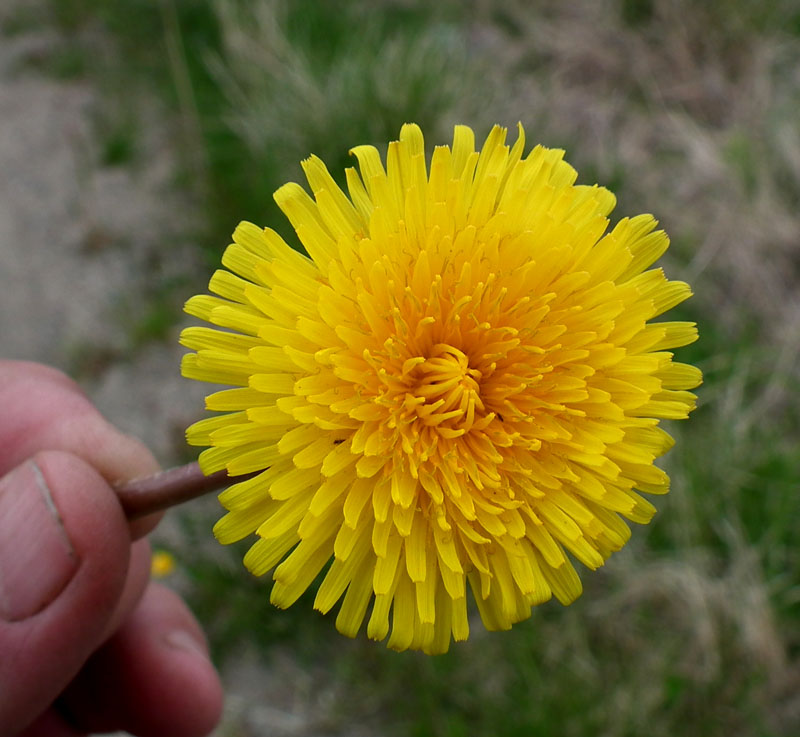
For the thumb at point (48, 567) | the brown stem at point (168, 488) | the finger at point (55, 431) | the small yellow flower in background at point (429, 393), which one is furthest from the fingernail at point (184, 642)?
the small yellow flower in background at point (429, 393)

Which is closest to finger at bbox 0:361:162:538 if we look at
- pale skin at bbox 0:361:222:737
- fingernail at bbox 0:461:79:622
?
pale skin at bbox 0:361:222:737

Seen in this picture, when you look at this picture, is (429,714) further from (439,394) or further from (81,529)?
(439,394)

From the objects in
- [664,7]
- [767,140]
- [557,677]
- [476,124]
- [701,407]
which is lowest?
[557,677]

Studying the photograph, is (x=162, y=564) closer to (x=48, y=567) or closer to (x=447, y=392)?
(x=48, y=567)

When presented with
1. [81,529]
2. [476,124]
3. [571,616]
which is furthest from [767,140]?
[81,529]

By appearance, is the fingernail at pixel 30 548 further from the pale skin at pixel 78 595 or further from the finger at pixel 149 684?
the finger at pixel 149 684

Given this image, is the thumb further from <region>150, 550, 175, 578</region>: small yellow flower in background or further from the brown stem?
<region>150, 550, 175, 578</region>: small yellow flower in background

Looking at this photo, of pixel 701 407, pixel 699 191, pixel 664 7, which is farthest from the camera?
pixel 664 7
